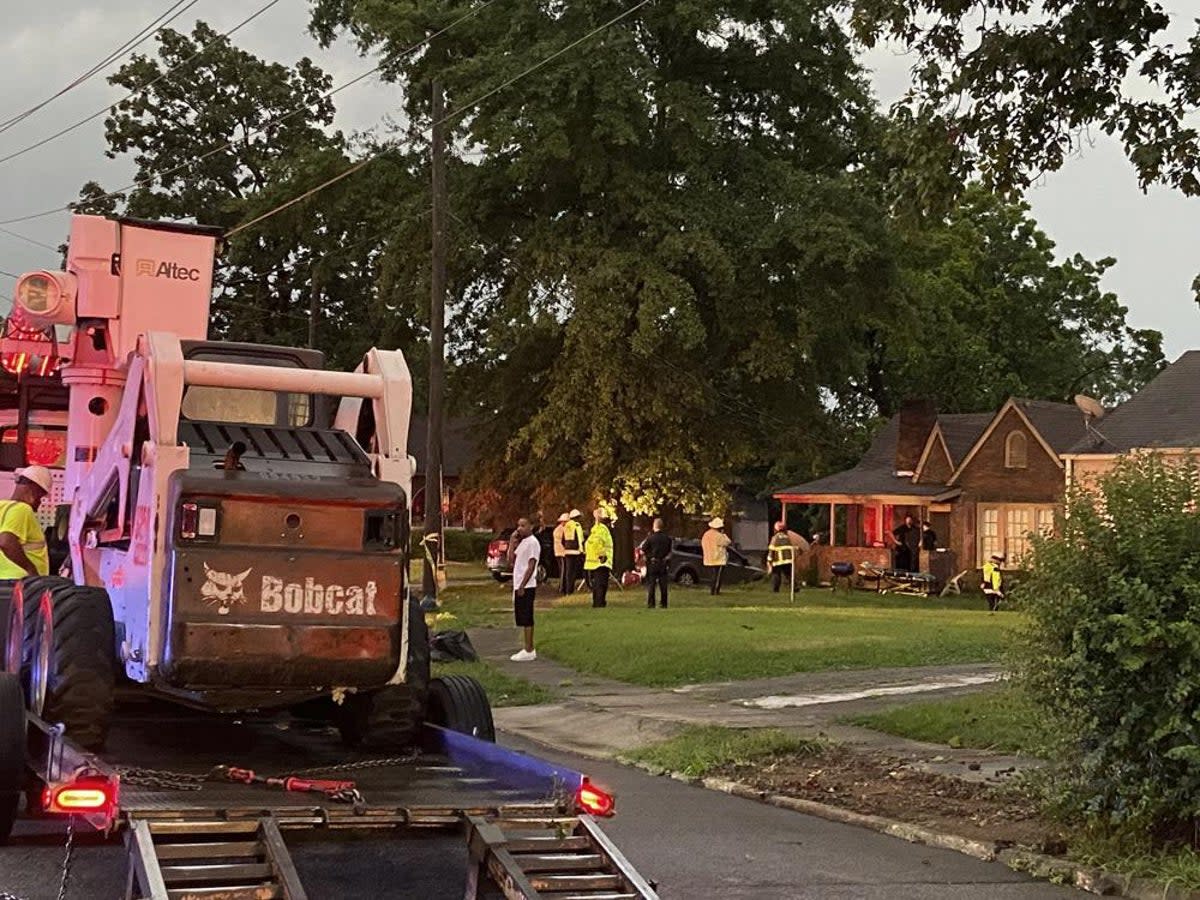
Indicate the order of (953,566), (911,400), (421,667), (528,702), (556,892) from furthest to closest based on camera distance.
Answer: (911,400)
(953,566)
(528,702)
(421,667)
(556,892)

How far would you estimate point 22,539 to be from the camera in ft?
33.0

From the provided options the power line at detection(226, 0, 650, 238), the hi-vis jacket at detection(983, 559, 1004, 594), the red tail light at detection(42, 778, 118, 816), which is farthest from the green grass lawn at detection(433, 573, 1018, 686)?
the power line at detection(226, 0, 650, 238)

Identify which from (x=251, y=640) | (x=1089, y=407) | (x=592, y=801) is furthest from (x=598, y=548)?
(x=592, y=801)

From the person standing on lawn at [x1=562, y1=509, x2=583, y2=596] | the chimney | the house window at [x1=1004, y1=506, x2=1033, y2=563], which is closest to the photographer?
the person standing on lawn at [x1=562, y1=509, x2=583, y2=596]

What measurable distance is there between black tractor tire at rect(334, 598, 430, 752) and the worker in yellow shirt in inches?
101

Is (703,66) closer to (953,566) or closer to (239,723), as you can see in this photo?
(953,566)

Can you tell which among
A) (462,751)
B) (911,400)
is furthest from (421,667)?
(911,400)

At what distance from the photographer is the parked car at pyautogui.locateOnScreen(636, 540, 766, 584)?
40375 mm

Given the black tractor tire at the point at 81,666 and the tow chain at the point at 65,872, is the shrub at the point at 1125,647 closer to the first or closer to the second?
the black tractor tire at the point at 81,666

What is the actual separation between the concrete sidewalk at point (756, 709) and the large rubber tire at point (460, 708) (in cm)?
416

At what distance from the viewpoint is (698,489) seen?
38.0 metres

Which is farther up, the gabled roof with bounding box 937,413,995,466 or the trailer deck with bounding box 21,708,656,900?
the gabled roof with bounding box 937,413,995,466

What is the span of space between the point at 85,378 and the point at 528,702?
7.94 metres

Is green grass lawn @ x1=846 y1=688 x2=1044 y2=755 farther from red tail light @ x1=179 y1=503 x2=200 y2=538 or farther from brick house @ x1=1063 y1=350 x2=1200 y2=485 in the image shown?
brick house @ x1=1063 y1=350 x2=1200 y2=485
